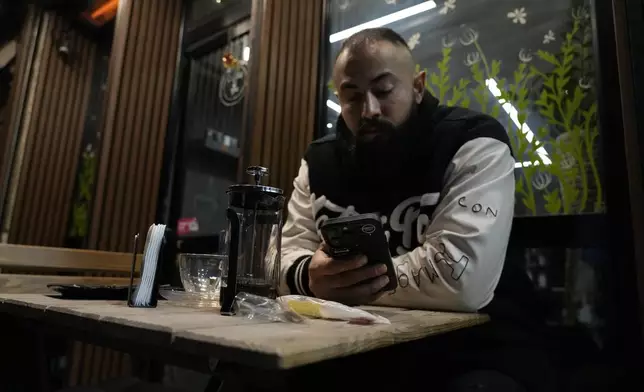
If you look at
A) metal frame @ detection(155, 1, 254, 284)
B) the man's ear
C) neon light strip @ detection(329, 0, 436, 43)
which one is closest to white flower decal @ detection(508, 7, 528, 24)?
neon light strip @ detection(329, 0, 436, 43)

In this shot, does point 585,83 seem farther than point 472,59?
No

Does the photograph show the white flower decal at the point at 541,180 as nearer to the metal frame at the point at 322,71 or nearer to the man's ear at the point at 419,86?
the man's ear at the point at 419,86

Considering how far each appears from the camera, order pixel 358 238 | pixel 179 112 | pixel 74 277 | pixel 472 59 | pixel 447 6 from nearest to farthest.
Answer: pixel 358 238, pixel 74 277, pixel 472 59, pixel 447 6, pixel 179 112

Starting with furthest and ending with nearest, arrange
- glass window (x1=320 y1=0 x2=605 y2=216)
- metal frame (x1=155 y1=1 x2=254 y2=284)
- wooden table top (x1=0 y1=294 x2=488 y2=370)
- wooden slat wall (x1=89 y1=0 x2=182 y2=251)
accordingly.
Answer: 1. metal frame (x1=155 y1=1 x2=254 y2=284)
2. wooden slat wall (x1=89 y1=0 x2=182 y2=251)
3. glass window (x1=320 y1=0 x2=605 y2=216)
4. wooden table top (x1=0 y1=294 x2=488 y2=370)

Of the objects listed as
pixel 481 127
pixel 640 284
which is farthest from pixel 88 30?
pixel 640 284

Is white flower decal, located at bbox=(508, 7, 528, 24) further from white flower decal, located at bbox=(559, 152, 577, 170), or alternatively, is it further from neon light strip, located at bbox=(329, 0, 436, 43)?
white flower decal, located at bbox=(559, 152, 577, 170)

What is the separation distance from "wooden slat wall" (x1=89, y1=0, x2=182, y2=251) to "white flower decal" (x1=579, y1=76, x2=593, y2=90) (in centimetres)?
210

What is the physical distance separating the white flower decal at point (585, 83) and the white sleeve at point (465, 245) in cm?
45

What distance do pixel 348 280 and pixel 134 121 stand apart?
1.97 metres

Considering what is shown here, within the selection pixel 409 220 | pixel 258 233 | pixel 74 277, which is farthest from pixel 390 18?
pixel 74 277

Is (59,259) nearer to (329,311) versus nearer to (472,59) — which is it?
(329,311)

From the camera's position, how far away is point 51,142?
3090 millimetres

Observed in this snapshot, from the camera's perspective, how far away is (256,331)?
0.49 metres

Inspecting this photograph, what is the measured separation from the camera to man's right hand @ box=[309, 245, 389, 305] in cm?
85
